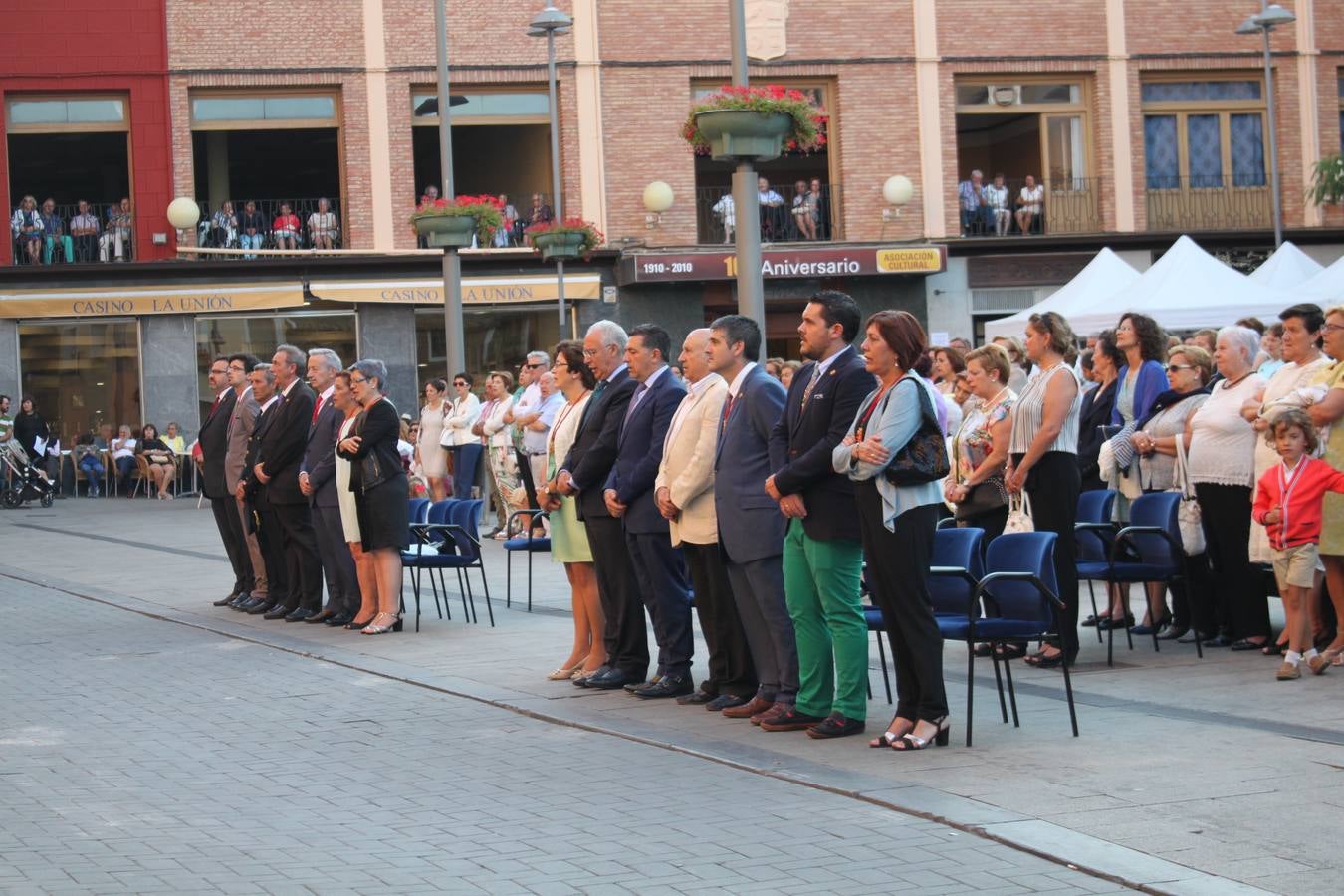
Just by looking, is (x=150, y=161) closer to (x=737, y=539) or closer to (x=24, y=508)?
(x=24, y=508)

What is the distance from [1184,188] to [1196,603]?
25.1m

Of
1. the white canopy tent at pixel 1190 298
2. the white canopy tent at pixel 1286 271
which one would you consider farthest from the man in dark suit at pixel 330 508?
the white canopy tent at pixel 1286 271

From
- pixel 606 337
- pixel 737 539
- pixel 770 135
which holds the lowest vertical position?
pixel 737 539

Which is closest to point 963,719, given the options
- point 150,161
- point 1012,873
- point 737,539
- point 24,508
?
point 737,539

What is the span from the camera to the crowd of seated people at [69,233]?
32.8 m

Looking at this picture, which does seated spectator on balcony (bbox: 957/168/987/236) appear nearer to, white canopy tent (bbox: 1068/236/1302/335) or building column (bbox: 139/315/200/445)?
white canopy tent (bbox: 1068/236/1302/335)

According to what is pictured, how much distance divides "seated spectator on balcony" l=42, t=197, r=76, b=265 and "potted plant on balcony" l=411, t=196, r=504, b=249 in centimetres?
1170

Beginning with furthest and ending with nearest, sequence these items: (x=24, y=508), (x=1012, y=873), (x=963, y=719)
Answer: (x=24, y=508) < (x=963, y=719) < (x=1012, y=873)

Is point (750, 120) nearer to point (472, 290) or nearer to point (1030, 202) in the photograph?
point (472, 290)

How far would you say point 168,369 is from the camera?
1310 inches

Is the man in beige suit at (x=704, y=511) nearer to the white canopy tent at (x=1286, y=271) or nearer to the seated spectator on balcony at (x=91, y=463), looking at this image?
the white canopy tent at (x=1286, y=271)

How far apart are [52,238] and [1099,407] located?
81.5ft

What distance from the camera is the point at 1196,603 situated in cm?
1138

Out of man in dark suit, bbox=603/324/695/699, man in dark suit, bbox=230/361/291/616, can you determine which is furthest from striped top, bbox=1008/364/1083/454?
man in dark suit, bbox=230/361/291/616
